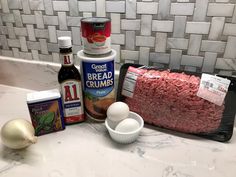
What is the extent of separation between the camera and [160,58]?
663mm

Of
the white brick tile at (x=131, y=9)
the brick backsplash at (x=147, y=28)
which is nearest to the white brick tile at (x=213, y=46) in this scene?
the brick backsplash at (x=147, y=28)

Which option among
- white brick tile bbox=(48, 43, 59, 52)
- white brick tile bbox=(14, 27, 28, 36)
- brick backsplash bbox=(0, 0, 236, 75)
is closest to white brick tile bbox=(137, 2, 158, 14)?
brick backsplash bbox=(0, 0, 236, 75)

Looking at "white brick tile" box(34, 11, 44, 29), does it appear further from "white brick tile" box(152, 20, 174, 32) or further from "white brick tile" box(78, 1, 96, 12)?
"white brick tile" box(152, 20, 174, 32)

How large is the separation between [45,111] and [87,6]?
0.34m

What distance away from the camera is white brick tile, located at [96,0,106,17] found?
651 millimetres

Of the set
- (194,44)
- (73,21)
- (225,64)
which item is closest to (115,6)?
(73,21)

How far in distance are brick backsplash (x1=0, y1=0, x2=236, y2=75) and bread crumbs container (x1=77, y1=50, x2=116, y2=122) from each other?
109mm

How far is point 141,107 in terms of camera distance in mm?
631

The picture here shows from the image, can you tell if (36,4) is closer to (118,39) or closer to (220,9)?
(118,39)

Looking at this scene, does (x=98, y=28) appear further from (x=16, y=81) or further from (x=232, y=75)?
(x=16, y=81)

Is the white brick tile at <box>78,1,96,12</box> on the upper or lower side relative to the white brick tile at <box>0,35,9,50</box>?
upper

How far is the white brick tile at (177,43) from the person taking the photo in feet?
2.03

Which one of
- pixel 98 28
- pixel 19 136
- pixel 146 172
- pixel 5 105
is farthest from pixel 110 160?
pixel 5 105

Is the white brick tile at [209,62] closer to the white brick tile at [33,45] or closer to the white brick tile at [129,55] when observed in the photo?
the white brick tile at [129,55]
